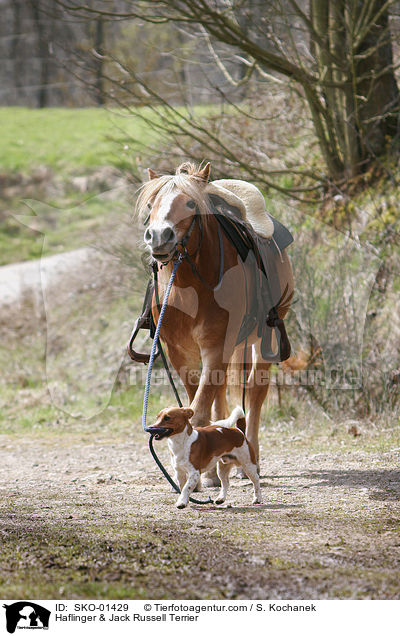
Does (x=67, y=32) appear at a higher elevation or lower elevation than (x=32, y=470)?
higher

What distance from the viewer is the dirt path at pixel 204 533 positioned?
3268 mm

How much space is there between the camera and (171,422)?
14.6 feet

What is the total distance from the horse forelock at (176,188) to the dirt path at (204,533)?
6.53 ft

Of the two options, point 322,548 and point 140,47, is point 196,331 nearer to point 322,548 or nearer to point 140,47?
point 322,548

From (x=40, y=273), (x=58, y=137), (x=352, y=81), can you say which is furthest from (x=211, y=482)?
(x=58, y=137)

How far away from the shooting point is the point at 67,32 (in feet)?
94.5

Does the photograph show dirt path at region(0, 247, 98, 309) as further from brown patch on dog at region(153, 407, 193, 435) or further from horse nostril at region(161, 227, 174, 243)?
brown patch on dog at region(153, 407, 193, 435)

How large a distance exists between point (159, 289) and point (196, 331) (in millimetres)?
424

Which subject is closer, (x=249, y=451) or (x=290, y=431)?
(x=249, y=451)

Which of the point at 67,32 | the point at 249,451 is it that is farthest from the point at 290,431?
the point at 67,32
